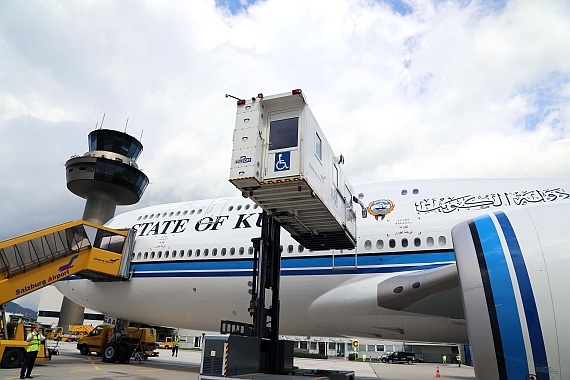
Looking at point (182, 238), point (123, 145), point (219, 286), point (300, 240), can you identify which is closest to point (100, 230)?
point (182, 238)

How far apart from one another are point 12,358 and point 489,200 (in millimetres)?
12970

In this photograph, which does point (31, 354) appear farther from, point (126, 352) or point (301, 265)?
point (301, 265)

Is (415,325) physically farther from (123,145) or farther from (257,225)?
(123,145)

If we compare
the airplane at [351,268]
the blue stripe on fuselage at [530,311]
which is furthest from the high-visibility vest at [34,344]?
the blue stripe on fuselage at [530,311]

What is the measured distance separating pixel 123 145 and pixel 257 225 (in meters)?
49.5

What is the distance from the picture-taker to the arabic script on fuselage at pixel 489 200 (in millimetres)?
9203

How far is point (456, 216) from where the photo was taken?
9.57 metres

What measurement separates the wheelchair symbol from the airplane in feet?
11.1

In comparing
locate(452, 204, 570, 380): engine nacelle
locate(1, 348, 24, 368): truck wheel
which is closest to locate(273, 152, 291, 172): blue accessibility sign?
locate(452, 204, 570, 380): engine nacelle

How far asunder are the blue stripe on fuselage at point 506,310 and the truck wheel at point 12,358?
12455mm

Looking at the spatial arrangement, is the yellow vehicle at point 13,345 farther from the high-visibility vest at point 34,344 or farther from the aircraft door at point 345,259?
the aircraft door at point 345,259

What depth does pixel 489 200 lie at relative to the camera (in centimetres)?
958

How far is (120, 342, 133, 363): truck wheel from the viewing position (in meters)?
15.1

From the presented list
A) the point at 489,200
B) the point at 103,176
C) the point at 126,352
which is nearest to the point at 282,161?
the point at 489,200
